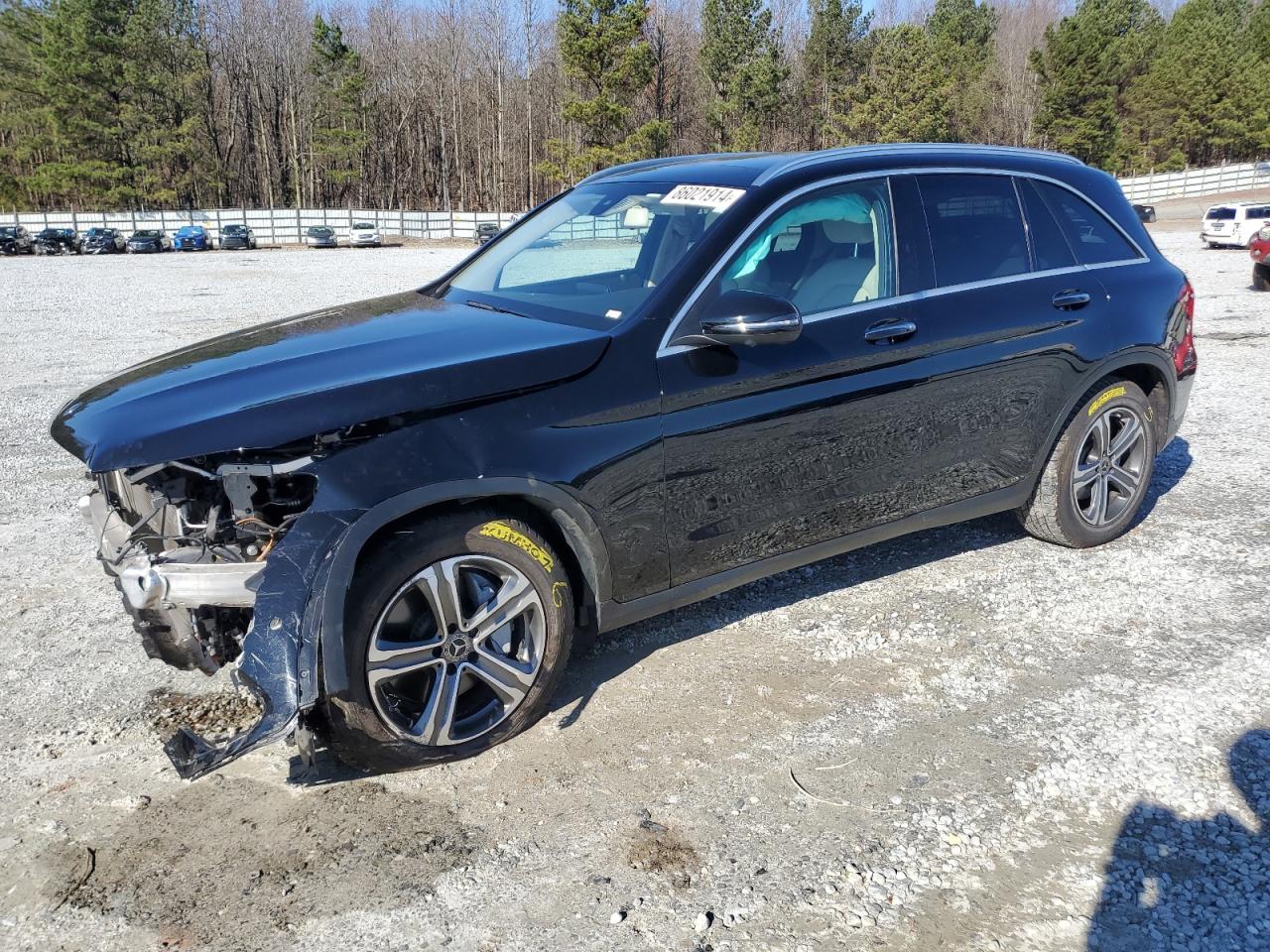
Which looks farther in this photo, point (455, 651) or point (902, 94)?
point (902, 94)

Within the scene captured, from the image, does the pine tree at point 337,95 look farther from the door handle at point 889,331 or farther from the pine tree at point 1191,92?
the door handle at point 889,331

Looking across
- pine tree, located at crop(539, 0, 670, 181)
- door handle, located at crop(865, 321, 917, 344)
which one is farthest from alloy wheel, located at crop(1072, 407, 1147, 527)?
pine tree, located at crop(539, 0, 670, 181)

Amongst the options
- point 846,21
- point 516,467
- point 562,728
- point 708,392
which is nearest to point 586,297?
point 708,392

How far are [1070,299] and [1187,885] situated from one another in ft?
8.86

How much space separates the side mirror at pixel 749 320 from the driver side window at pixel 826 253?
0.25 meters

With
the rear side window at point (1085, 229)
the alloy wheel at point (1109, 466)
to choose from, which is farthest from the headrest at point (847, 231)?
the alloy wheel at point (1109, 466)

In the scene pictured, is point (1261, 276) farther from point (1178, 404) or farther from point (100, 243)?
point (100, 243)

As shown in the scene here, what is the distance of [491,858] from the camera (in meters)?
2.79

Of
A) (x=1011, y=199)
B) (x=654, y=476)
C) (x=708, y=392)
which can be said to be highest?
(x=1011, y=199)

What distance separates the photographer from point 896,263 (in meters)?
4.00

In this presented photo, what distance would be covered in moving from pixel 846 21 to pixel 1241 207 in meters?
50.2

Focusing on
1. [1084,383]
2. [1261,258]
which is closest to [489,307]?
[1084,383]

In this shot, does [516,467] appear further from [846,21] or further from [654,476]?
[846,21]

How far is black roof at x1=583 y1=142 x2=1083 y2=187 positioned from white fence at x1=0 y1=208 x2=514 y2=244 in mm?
50722
